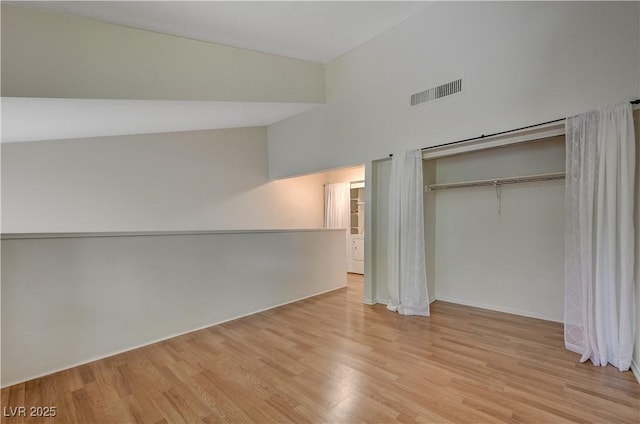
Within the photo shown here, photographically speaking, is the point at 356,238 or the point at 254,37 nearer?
the point at 254,37

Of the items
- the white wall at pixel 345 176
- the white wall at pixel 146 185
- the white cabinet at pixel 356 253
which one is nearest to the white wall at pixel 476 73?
the white wall at pixel 146 185

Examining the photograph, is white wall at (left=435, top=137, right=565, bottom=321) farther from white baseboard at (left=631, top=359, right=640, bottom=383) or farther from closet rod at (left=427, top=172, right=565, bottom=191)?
white baseboard at (left=631, top=359, right=640, bottom=383)

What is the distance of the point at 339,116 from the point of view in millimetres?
4609

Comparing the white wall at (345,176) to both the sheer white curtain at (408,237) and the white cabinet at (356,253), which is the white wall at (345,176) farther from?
the sheer white curtain at (408,237)

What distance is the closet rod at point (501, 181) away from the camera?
128 inches

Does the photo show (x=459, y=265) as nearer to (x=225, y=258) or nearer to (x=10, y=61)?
(x=225, y=258)

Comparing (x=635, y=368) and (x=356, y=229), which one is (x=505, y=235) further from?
(x=356, y=229)

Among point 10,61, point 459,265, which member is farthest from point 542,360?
point 10,61

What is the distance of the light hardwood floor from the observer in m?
1.84

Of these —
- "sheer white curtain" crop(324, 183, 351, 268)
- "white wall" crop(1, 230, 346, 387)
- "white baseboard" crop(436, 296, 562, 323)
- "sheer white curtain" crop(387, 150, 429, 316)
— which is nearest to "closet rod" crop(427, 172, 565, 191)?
"sheer white curtain" crop(387, 150, 429, 316)

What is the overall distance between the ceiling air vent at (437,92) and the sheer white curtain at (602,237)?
123 centimetres

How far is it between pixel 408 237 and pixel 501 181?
1.36 meters

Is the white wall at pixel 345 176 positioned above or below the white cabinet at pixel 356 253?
above

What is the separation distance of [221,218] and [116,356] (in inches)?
129
